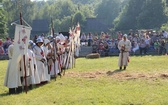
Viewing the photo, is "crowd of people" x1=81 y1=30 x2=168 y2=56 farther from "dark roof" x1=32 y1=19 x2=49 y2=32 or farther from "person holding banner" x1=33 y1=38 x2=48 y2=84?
"dark roof" x1=32 y1=19 x2=49 y2=32

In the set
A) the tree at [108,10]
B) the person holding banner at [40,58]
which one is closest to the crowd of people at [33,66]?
the person holding banner at [40,58]

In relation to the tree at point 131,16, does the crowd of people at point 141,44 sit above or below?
below

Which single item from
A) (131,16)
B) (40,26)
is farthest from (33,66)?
(40,26)

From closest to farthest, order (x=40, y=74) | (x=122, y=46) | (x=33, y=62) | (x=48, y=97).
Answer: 1. (x=48, y=97)
2. (x=33, y=62)
3. (x=40, y=74)
4. (x=122, y=46)

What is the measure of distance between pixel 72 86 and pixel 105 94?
214 centimetres

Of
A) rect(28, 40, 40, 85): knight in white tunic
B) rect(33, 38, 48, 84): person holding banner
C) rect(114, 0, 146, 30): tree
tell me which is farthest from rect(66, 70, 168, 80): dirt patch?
rect(114, 0, 146, 30): tree

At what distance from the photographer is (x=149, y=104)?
31.1ft

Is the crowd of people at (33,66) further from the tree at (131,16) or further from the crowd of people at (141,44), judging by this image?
the tree at (131,16)

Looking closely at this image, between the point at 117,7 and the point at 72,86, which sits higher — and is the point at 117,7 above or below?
above

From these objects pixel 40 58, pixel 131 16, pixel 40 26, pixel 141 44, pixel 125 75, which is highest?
pixel 131 16

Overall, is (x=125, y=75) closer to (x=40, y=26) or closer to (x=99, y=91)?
(x=99, y=91)

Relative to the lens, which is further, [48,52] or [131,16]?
[131,16]

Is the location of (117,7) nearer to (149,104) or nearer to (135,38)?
(135,38)

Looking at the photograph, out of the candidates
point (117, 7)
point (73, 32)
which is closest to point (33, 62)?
point (73, 32)
